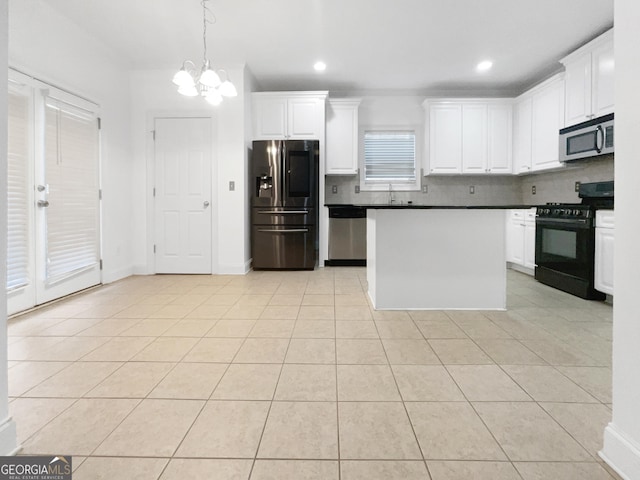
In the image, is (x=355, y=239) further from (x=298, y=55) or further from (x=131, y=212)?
(x=131, y=212)

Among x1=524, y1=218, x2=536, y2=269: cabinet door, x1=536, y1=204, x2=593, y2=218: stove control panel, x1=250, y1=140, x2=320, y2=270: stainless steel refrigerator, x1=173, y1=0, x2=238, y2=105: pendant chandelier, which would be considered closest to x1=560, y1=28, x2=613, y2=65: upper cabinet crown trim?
x1=536, y1=204, x2=593, y2=218: stove control panel

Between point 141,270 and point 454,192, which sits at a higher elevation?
point 454,192

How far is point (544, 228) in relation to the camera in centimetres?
411

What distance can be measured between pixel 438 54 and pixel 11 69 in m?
4.22

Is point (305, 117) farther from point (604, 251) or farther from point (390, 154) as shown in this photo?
point (604, 251)

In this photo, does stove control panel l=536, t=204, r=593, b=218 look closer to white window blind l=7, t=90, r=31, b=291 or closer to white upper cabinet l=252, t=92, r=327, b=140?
white upper cabinet l=252, t=92, r=327, b=140

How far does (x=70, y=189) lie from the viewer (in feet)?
11.9

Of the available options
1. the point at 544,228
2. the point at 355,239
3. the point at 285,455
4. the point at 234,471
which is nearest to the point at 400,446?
the point at 285,455

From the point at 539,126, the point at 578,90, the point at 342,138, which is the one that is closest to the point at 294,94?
the point at 342,138

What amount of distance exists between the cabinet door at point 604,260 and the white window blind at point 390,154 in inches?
117

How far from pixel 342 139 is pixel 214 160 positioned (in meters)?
1.93

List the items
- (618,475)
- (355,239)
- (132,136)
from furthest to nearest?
(355,239), (132,136), (618,475)

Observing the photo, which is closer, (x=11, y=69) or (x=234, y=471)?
(x=234, y=471)

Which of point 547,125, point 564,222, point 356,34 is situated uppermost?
point 356,34
